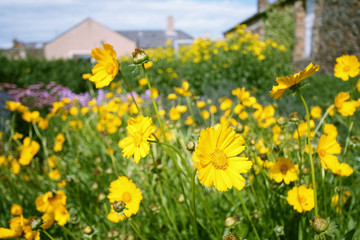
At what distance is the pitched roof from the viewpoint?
2744 centimetres

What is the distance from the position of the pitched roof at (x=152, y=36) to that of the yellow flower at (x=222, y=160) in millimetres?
27640

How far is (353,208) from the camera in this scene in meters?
1.24

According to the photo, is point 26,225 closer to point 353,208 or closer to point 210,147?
point 210,147

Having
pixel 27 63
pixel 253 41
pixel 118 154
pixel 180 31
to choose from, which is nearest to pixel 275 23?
pixel 253 41

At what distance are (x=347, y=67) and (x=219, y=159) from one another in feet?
2.67

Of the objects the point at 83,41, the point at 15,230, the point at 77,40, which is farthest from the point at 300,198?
the point at 77,40

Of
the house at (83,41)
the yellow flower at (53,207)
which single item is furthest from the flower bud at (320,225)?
the house at (83,41)

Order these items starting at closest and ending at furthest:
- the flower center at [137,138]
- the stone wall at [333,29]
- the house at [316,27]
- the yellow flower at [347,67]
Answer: the flower center at [137,138] < the yellow flower at [347,67] < the stone wall at [333,29] < the house at [316,27]

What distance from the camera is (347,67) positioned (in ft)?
3.57

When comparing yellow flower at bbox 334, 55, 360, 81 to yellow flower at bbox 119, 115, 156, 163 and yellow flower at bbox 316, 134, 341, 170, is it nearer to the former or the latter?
yellow flower at bbox 316, 134, 341, 170

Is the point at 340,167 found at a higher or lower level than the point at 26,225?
higher

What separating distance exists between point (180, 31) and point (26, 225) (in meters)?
31.3

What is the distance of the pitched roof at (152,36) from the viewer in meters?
27.4

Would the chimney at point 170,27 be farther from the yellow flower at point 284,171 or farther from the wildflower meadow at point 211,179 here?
the yellow flower at point 284,171
